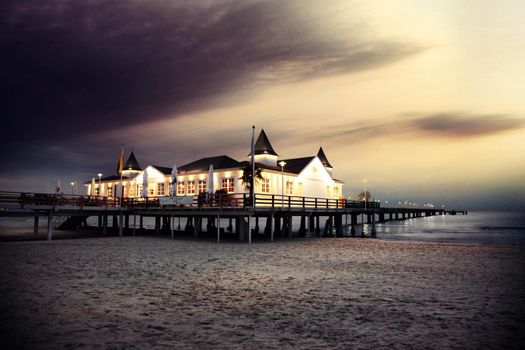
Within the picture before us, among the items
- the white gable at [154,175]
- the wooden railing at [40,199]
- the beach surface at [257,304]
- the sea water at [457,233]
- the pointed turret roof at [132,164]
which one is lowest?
the sea water at [457,233]

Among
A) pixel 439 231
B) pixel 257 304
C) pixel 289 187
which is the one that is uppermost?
pixel 289 187

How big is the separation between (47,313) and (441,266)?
47.7 feet

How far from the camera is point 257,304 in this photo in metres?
9.31

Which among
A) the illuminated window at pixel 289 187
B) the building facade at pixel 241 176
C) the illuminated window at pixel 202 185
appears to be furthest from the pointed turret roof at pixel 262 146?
the illuminated window at pixel 202 185

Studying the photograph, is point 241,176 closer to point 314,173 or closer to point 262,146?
point 262,146

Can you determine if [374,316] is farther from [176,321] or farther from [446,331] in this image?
[176,321]

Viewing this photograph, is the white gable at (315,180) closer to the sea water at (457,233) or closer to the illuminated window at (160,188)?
the sea water at (457,233)

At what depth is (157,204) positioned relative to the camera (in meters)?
34.3

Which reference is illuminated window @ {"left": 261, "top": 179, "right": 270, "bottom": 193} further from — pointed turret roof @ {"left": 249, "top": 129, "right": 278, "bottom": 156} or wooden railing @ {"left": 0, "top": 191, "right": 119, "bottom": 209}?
wooden railing @ {"left": 0, "top": 191, "right": 119, "bottom": 209}

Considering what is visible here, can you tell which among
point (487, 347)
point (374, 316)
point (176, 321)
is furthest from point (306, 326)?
point (487, 347)

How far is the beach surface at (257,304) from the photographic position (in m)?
6.73

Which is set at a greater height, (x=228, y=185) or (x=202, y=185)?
(x=202, y=185)

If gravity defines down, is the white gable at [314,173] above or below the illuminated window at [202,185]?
above

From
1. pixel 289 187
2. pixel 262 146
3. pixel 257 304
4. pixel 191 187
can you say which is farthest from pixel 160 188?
pixel 257 304
